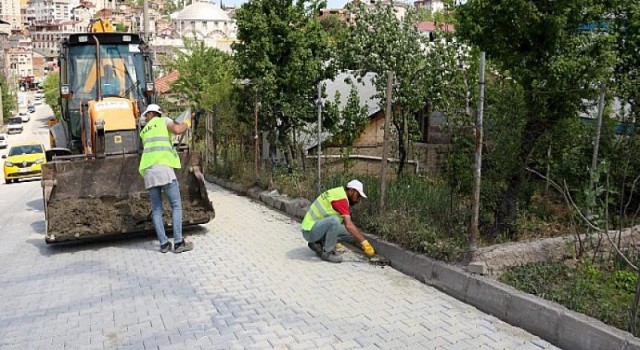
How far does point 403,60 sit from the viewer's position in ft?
30.7

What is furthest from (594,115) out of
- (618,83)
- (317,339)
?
(317,339)

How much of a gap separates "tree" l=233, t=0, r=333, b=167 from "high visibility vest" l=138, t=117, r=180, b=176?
139 inches

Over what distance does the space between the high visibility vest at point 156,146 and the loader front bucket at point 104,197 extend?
866 millimetres

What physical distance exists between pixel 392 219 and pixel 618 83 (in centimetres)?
322

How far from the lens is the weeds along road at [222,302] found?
4.93m

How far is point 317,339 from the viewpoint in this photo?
16.1 ft

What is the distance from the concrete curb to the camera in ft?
14.4

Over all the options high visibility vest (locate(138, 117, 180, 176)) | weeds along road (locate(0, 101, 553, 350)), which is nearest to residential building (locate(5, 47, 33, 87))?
high visibility vest (locate(138, 117, 180, 176))

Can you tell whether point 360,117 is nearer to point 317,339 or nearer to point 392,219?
point 392,219

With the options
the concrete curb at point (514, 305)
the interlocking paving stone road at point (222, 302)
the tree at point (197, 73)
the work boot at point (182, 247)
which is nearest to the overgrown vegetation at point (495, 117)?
the concrete curb at point (514, 305)

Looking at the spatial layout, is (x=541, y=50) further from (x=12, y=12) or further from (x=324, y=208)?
(x=12, y=12)

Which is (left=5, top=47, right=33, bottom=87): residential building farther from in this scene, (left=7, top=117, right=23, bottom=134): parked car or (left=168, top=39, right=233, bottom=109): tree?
(left=168, top=39, right=233, bottom=109): tree

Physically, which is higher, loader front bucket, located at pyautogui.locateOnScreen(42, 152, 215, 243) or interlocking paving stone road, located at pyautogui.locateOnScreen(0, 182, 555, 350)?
loader front bucket, located at pyautogui.locateOnScreen(42, 152, 215, 243)

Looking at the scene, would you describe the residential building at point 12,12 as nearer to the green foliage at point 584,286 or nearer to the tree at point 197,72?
the tree at point 197,72
